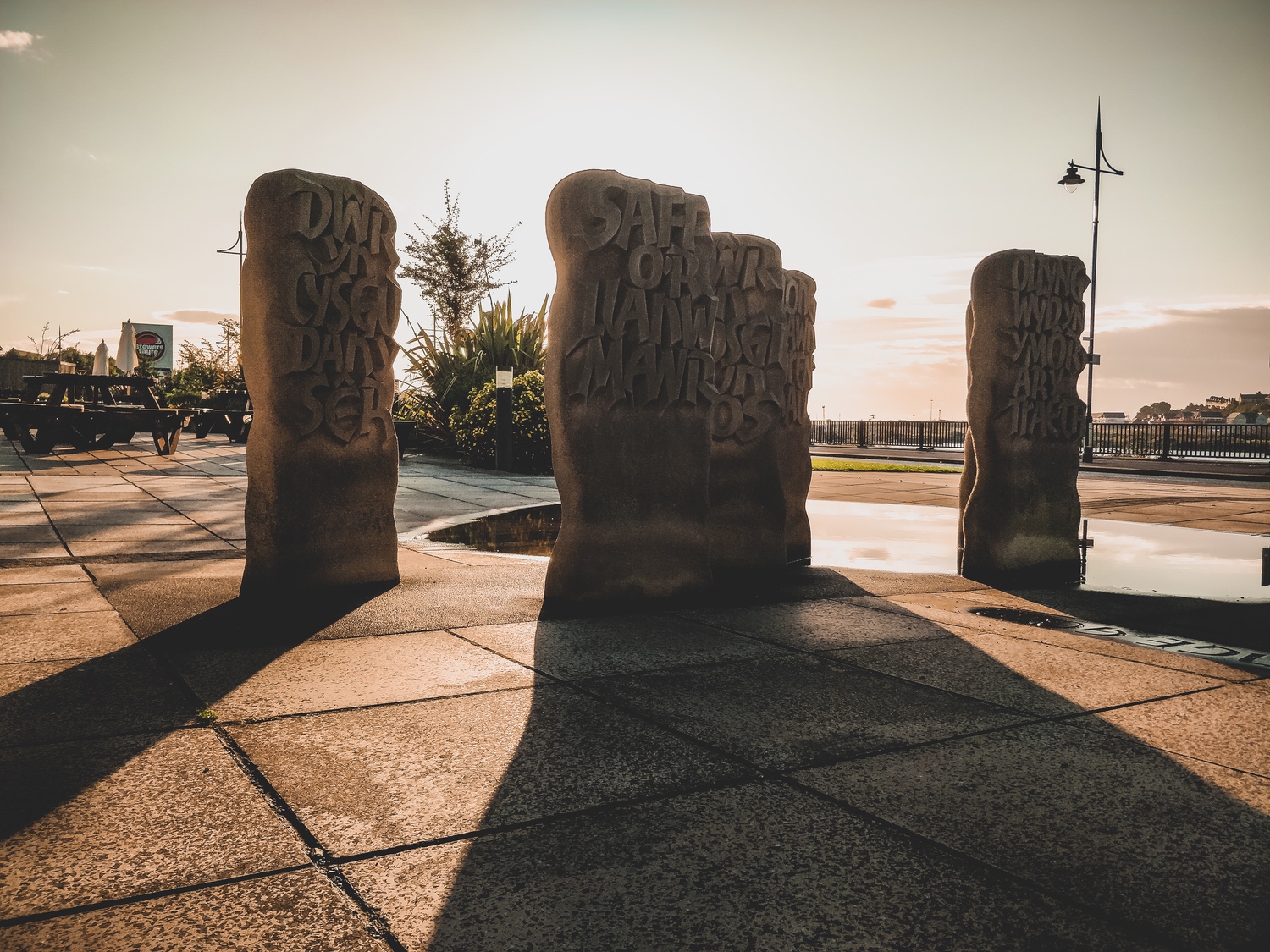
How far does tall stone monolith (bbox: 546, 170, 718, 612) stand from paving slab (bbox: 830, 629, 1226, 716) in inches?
64.2

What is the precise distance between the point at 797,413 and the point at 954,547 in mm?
2167

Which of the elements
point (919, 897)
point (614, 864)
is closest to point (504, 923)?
point (614, 864)

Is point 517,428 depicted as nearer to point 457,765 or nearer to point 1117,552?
point 1117,552

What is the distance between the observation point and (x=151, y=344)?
→ 53.6 metres

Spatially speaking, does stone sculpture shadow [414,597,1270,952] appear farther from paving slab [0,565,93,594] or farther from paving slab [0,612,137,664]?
paving slab [0,565,93,594]

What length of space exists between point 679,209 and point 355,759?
4.04 m

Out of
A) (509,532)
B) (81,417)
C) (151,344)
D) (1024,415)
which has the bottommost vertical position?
(509,532)

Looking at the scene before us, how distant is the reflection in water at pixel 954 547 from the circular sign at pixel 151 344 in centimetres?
4940

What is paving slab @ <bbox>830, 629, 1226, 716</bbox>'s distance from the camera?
12.2 ft

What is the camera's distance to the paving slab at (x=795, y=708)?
3.14m

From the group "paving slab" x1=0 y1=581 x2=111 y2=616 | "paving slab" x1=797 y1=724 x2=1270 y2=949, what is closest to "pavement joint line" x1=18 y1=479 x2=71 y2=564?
"paving slab" x1=0 y1=581 x2=111 y2=616

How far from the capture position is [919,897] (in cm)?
212

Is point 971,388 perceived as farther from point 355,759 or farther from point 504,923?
point 504,923

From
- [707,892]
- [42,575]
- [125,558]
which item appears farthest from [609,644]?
[125,558]
